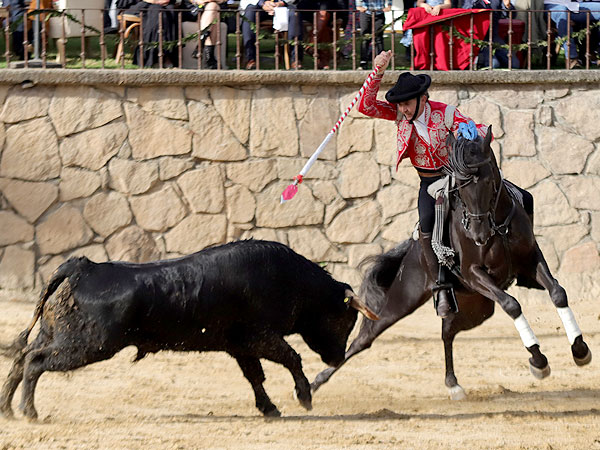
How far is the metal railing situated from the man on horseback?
8.20 ft

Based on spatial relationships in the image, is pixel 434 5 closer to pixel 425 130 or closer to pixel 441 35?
pixel 441 35

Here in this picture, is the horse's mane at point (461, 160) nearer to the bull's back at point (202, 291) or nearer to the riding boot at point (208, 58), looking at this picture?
the bull's back at point (202, 291)

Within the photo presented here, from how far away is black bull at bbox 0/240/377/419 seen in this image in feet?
20.0

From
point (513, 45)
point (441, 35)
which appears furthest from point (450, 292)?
point (513, 45)

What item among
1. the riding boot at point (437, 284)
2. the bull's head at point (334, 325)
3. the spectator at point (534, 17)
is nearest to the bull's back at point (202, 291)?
the bull's head at point (334, 325)

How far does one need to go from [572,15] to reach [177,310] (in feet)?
20.8

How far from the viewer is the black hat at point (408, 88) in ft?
23.4

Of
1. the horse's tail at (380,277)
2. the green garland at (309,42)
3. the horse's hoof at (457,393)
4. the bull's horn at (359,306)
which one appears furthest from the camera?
the green garland at (309,42)

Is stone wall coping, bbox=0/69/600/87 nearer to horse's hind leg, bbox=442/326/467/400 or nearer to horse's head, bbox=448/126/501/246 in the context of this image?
horse's hind leg, bbox=442/326/467/400

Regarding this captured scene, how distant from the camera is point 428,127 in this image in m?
7.17

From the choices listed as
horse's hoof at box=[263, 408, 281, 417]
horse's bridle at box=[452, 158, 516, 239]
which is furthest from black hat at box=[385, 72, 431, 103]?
horse's hoof at box=[263, 408, 281, 417]

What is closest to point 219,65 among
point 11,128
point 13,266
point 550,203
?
point 11,128

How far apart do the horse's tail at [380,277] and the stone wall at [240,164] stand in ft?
7.03

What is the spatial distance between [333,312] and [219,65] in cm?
384
